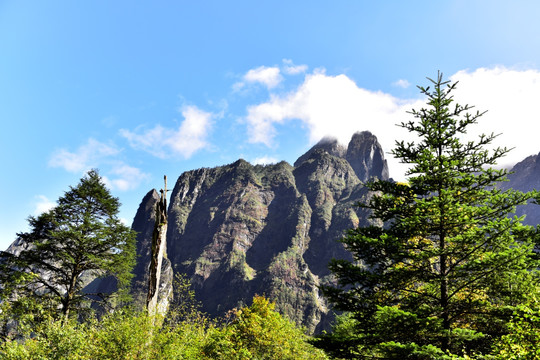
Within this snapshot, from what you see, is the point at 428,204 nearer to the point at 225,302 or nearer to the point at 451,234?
the point at 451,234

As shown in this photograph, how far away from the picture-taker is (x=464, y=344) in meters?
9.30

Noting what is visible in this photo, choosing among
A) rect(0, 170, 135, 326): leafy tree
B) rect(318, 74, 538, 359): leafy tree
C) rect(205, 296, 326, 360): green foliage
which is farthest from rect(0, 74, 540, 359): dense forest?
rect(205, 296, 326, 360): green foliage

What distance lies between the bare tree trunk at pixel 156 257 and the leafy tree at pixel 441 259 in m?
6.78

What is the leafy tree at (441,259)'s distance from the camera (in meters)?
8.90

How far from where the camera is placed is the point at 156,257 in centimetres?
1302

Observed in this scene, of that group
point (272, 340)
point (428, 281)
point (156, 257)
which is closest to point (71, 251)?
point (156, 257)

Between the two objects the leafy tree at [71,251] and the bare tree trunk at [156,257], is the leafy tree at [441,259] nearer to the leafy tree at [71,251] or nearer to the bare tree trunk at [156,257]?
the bare tree trunk at [156,257]

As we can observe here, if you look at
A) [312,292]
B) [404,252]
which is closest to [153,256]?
[404,252]

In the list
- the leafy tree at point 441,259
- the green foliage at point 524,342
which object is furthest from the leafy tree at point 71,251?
the green foliage at point 524,342

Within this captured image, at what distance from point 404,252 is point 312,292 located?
604 feet

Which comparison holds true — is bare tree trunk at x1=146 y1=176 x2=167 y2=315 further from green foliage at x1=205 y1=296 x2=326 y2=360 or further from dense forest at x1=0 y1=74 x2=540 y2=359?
green foliage at x1=205 y1=296 x2=326 y2=360

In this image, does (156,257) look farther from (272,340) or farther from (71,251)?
(272,340)

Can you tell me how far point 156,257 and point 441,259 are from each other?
430 inches

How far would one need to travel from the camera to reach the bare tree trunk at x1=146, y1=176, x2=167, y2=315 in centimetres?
1233
